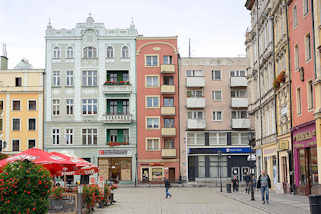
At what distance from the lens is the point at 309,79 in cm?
2938

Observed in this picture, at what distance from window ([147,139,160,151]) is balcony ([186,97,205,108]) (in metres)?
5.78

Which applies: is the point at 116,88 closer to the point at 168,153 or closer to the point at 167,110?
the point at 167,110

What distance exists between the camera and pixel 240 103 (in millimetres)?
62625

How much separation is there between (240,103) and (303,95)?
105 feet

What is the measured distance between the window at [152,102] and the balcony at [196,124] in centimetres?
438

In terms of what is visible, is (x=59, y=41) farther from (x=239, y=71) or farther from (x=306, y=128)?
(x=306, y=128)

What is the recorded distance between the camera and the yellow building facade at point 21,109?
61781 millimetres

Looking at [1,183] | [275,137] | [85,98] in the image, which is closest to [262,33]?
[275,137]

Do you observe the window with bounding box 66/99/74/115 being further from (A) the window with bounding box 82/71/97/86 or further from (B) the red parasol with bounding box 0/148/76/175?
(B) the red parasol with bounding box 0/148/76/175

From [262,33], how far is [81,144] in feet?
92.1


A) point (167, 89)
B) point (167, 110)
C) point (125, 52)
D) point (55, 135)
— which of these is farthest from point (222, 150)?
point (55, 135)

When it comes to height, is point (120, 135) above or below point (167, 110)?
below

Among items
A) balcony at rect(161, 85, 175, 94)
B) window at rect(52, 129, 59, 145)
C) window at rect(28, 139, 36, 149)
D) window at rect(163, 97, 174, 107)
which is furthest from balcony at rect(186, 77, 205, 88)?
window at rect(28, 139, 36, 149)

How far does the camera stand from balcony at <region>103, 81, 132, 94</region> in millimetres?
61812
